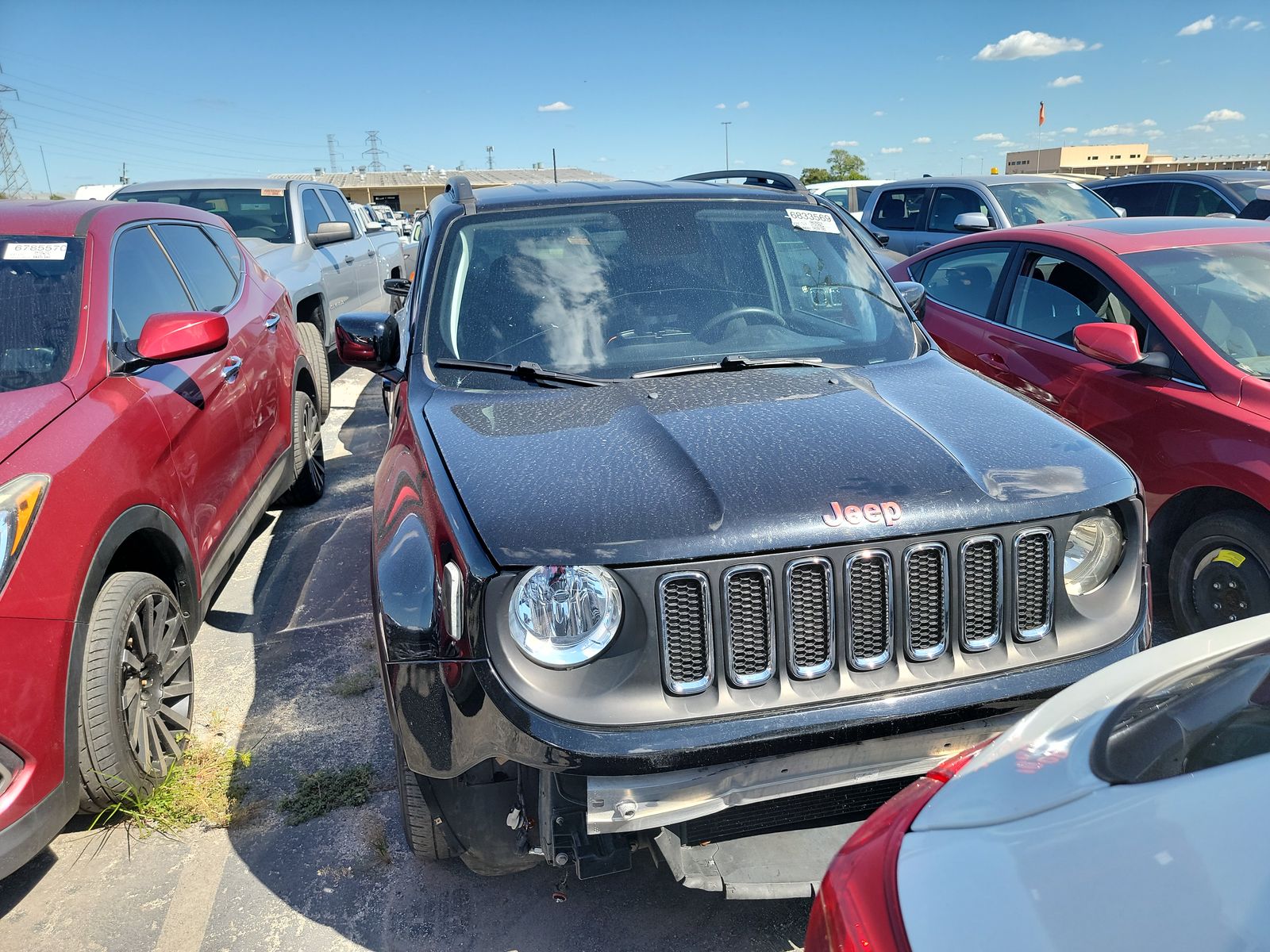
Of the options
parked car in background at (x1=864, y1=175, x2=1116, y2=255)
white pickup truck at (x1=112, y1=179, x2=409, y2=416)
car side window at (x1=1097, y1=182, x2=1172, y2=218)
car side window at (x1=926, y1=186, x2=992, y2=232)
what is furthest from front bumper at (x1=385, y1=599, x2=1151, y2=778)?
car side window at (x1=1097, y1=182, x2=1172, y2=218)

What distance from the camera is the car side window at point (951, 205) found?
34.4 feet

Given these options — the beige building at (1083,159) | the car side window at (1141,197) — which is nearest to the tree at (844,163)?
the beige building at (1083,159)

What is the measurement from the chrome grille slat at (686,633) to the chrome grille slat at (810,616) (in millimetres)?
184

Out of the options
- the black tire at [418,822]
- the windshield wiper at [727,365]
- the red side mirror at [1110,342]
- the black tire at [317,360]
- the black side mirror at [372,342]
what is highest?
the black side mirror at [372,342]

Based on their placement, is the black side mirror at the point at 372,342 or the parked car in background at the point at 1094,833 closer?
the parked car in background at the point at 1094,833

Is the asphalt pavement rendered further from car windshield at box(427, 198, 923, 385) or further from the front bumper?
car windshield at box(427, 198, 923, 385)

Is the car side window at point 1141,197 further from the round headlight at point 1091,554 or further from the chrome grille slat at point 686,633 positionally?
the chrome grille slat at point 686,633

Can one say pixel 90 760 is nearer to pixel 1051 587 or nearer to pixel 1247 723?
pixel 1051 587

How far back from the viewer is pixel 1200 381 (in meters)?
3.61

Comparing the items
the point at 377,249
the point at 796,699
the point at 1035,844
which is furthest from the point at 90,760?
the point at 377,249

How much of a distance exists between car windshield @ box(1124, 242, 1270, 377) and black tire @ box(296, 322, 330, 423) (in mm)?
4638

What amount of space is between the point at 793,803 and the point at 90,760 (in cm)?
192

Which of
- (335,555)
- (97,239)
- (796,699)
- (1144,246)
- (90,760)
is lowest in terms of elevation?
(335,555)

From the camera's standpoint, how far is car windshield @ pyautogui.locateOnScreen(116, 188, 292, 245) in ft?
28.0
